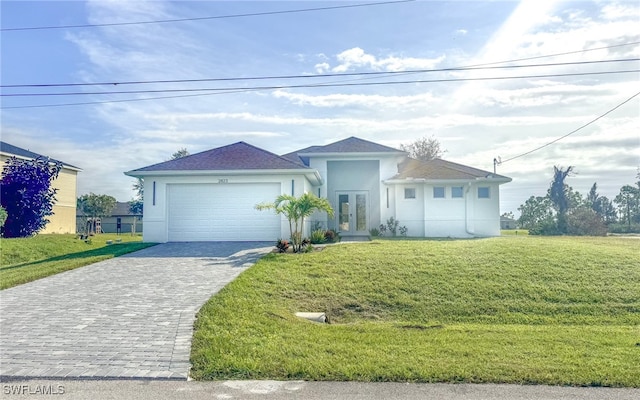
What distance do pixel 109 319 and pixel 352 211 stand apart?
614 inches

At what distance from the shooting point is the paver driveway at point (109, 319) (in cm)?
525

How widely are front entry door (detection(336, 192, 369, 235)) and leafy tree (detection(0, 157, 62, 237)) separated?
1520 centimetres

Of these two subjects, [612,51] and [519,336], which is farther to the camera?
[612,51]

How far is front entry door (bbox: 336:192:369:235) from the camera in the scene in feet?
70.3

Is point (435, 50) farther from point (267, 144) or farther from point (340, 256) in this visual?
point (267, 144)

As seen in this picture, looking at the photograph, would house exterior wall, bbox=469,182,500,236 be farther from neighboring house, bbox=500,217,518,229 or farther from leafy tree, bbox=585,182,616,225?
neighboring house, bbox=500,217,518,229

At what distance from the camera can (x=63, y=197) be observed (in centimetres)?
2756

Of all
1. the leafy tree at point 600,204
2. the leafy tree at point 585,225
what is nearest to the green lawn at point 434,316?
the leafy tree at point 585,225

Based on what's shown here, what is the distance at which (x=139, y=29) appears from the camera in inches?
533

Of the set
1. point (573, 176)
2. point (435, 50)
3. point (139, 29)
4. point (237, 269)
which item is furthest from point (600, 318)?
point (573, 176)

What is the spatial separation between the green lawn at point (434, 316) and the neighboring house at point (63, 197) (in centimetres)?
2135

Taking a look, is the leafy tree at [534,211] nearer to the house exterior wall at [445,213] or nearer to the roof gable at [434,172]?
the roof gable at [434,172]

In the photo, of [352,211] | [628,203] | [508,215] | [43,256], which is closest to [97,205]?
[43,256]

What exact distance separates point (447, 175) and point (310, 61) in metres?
10.6
